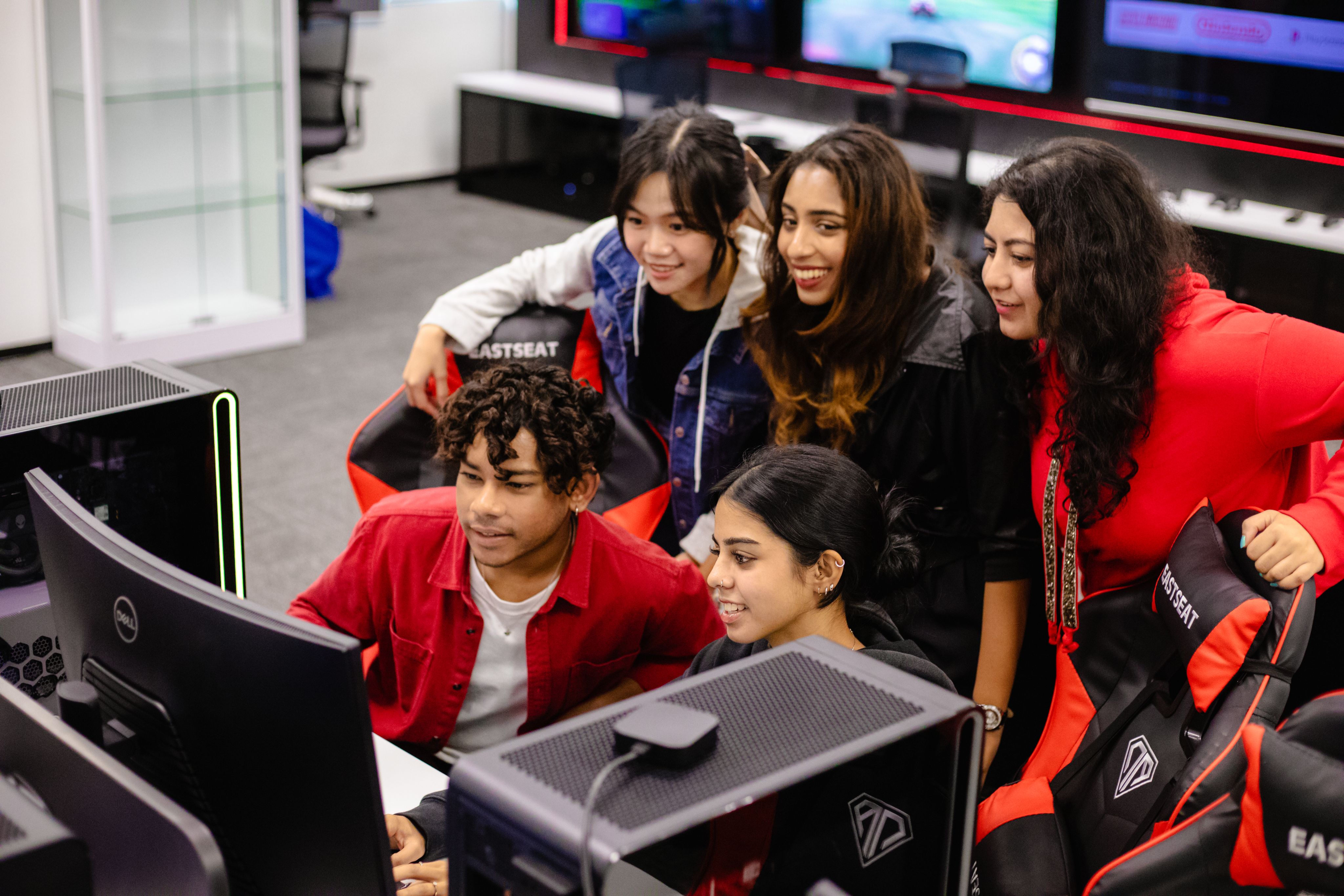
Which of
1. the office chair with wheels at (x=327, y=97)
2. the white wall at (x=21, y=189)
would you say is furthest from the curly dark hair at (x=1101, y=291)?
the office chair with wheels at (x=327, y=97)

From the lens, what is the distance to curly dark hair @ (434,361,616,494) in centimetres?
163

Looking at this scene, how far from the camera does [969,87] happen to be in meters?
5.93

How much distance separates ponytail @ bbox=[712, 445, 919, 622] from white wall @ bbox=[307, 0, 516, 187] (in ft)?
19.8

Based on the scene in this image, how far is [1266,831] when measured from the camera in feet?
3.57

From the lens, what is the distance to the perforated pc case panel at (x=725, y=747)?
32.4 inches

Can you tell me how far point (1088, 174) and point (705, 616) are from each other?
0.75 metres

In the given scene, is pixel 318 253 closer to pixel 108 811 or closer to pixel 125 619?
pixel 125 619

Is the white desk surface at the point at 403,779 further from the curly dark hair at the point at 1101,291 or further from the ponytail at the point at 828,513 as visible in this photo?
the curly dark hair at the point at 1101,291

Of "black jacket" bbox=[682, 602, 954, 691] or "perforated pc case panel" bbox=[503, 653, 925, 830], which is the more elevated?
"perforated pc case panel" bbox=[503, 653, 925, 830]

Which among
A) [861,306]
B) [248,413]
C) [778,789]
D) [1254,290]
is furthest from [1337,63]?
[778,789]

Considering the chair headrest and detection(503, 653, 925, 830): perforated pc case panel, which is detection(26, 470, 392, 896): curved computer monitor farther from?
the chair headrest

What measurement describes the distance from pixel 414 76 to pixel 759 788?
284 inches

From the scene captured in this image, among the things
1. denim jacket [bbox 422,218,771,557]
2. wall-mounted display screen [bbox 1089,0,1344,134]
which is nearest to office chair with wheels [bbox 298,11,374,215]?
wall-mounted display screen [bbox 1089,0,1344,134]

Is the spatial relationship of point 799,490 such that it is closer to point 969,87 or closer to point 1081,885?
point 1081,885
